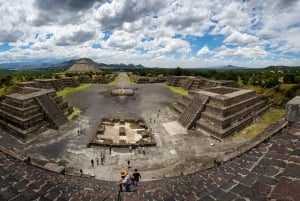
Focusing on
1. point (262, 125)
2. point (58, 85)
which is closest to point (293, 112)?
point (262, 125)

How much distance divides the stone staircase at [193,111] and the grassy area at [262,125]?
4642 millimetres

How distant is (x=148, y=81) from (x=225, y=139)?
56735 mm

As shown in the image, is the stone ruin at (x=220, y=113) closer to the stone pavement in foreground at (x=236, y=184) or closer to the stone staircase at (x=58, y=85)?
the stone pavement in foreground at (x=236, y=184)

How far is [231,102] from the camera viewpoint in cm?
2455

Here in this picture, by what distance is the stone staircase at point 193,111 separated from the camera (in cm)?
2488

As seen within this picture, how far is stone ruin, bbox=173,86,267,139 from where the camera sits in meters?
22.4

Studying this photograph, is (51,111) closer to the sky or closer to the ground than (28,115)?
closer to the ground

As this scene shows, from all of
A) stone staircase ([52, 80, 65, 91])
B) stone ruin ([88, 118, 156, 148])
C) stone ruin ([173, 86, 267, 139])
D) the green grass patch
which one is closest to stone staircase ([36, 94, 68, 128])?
the green grass patch

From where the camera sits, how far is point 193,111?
2644 centimetres

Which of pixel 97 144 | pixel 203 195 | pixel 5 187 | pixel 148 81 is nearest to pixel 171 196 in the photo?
pixel 203 195

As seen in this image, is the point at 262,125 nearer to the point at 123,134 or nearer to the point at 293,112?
the point at 123,134

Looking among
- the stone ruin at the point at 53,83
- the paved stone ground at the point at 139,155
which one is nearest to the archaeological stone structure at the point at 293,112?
the paved stone ground at the point at 139,155

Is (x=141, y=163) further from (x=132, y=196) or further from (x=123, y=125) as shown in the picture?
(x=123, y=125)

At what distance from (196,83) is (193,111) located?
2889 centimetres
